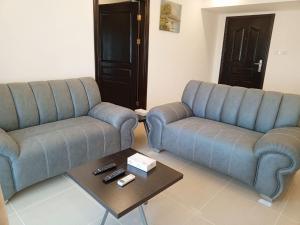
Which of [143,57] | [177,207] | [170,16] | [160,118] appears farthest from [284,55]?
[177,207]

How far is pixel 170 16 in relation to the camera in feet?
12.5

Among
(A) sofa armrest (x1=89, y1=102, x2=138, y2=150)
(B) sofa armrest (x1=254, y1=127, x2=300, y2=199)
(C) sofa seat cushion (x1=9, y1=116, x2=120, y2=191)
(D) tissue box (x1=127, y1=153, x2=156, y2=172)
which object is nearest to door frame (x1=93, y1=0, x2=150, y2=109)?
(A) sofa armrest (x1=89, y1=102, x2=138, y2=150)

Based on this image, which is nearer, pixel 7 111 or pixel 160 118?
→ pixel 7 111

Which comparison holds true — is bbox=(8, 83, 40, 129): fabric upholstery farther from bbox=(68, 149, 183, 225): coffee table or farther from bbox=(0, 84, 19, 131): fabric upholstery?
bbox=(68, 149, 183, 225): coffee table

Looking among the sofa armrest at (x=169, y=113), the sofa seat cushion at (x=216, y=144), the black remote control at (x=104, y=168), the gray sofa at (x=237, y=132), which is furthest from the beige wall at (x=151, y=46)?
the black remote control at (x=104, y=168)

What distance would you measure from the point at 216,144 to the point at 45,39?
83.5 inches

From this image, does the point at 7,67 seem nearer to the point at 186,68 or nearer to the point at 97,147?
the point at 97,147

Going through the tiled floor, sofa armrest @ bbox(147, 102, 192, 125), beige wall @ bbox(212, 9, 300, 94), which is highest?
beige wall @ bbox(212, 9, 300, 94)

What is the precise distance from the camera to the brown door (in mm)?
4496

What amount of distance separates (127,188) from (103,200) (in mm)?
163

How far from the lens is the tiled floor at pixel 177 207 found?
160 cm

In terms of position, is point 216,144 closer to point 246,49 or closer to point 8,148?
point 8,148

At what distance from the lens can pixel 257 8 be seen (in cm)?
423

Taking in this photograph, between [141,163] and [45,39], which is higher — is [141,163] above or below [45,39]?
below
